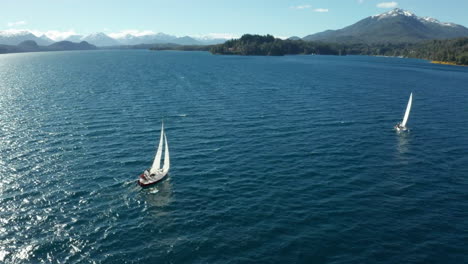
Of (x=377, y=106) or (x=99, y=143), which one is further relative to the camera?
Result: (x=377, y=106)

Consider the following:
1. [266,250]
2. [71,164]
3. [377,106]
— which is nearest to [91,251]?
[266,250]

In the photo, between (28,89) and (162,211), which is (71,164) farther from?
(28,89)

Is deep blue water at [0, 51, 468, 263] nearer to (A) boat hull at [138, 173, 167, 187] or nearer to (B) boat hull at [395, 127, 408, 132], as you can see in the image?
(A) boat hull at [138, 173, 167, 187]

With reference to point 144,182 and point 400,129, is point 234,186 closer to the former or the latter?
point 144,182

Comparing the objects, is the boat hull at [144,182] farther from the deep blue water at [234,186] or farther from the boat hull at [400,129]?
the boat hull at [400,129]

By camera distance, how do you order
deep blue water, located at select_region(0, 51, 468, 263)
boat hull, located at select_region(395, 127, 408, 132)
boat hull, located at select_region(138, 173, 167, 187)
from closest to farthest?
deep blue water, located at select_region(0, 51, 468, 263), boat hull, located at select_region(138, 173, 167, 187), boat hull, located at select_region(395, 127, 408, 132)

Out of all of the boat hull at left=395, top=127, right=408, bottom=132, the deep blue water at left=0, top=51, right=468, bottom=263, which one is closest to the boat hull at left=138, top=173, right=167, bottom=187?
the deep blue water at left=0, top=51, right=468, bottom=263

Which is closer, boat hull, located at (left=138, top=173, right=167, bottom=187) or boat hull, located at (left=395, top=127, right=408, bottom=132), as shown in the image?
boat hull, located at (left=138, top=173, right=167, bottom=187)

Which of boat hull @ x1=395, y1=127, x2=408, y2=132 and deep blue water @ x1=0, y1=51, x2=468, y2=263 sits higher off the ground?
boat hull @ x1=395, y1=127, x2=408, y2=132
